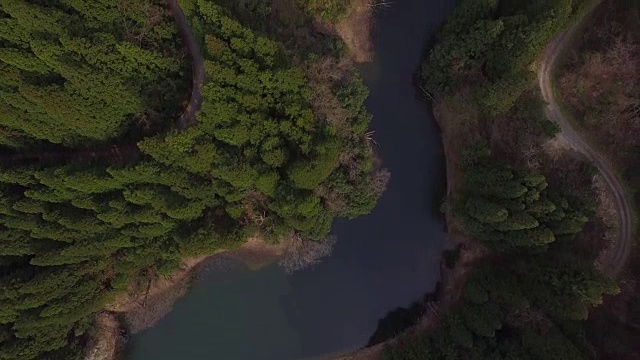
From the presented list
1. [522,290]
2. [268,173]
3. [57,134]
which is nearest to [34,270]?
[57,134]

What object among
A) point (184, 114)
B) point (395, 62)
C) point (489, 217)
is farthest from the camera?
point (395, 62)

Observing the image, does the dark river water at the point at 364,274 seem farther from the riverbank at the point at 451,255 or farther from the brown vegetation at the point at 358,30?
the brown vegetation at the point at 358,30

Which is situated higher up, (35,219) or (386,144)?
(386,144)

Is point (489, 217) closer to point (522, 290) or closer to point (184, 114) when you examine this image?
point (522, 290)

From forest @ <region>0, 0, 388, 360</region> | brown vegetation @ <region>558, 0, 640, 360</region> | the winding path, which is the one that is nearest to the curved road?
brown vegetation @ <region>558, 0, 640, 360</region>

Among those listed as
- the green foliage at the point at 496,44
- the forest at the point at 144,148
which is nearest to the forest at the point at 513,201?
the green foliage at the point at 496,44

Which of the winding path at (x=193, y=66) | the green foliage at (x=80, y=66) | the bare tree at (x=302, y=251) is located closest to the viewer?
the green foliage at (x=80, y=66)
